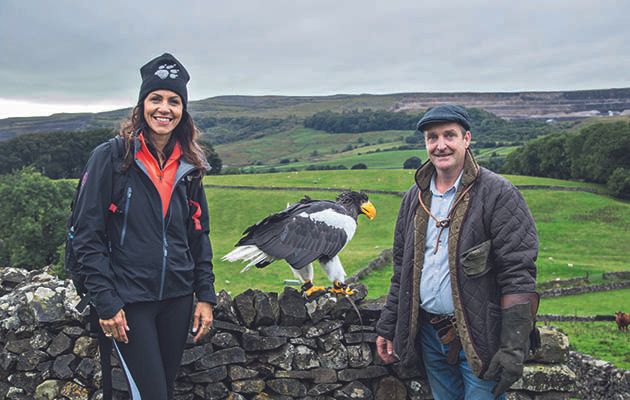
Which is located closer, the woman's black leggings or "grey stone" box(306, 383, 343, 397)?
the woman's black leggings

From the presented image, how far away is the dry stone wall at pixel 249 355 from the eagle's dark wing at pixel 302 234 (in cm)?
44

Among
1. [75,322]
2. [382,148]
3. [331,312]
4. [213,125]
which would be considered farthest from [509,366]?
[213,125]

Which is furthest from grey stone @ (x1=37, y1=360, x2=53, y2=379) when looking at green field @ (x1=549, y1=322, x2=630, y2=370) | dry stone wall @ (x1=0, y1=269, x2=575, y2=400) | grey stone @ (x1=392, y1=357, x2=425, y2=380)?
green field @ (x1=549, y1=322, x2=630, y2=370)

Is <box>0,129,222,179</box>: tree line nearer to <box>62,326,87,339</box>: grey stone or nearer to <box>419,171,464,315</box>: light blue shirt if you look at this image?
<box>62,326,87,339</box>: grey stone

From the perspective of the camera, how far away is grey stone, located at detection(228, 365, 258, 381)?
209 inches

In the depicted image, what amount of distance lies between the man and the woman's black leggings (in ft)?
5.57

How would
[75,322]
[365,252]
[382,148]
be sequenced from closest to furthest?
[75,322], [365,252], [382,148]

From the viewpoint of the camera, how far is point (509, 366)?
3525 millimetres

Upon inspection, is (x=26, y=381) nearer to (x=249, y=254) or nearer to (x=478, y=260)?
(x=249, y=254)

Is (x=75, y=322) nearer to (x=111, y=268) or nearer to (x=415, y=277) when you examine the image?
(x=111, y=268)

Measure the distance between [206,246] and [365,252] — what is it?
26.8m

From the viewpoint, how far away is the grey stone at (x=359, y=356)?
17.5 feet

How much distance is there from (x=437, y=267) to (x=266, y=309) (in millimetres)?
2048

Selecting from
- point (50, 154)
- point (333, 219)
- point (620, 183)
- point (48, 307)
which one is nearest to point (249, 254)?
point (333, 219)
